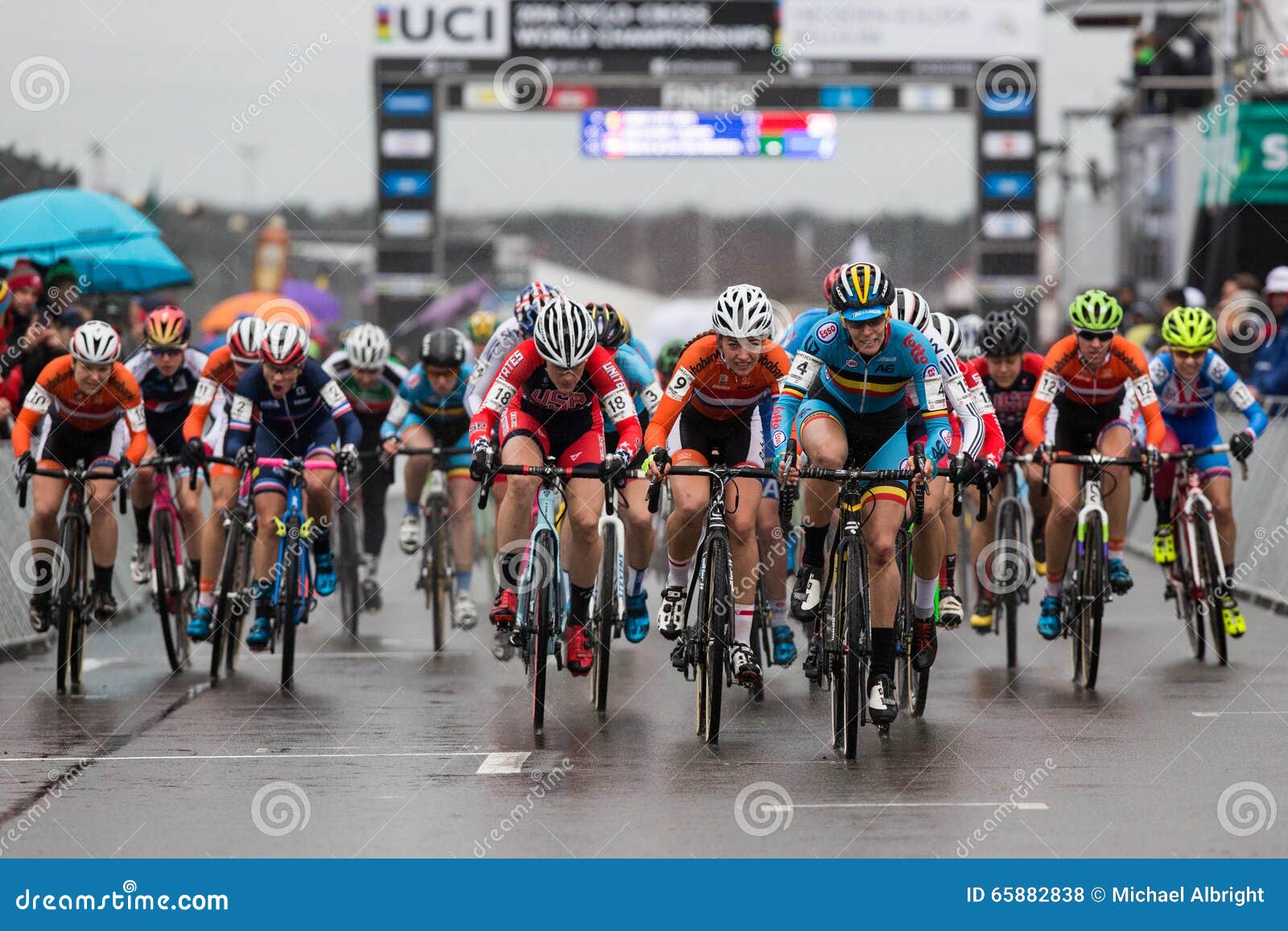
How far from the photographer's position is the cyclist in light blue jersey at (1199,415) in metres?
12.3

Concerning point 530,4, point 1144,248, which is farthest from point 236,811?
point 1144,248

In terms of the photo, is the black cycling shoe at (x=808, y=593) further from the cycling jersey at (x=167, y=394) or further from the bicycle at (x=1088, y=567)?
the cycling jersey at (x=167, y=394)

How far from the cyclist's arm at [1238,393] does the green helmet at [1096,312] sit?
1.23 metres

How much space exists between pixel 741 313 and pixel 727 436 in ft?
4.05

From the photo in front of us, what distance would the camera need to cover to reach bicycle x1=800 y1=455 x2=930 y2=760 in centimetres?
855

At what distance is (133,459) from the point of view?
11.5 meters

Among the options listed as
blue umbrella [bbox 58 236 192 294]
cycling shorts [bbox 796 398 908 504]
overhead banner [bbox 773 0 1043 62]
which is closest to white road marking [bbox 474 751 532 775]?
cycling shorts [bbox 796 398 908 504]

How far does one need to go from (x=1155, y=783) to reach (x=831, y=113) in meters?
21.9

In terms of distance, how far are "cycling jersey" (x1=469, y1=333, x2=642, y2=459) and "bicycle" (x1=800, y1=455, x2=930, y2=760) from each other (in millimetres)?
1295

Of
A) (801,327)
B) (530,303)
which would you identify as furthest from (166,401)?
(801,327)

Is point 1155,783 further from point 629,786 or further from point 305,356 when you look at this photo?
point 305,356

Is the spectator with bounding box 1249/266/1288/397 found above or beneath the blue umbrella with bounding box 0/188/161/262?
beneath

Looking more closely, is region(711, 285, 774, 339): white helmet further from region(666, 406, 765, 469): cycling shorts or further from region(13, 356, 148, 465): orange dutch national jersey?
region(13, 356, 148, 465): orange dutch national jersey
